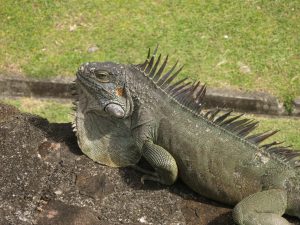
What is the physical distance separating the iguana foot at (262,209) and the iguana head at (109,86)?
3.28 feet

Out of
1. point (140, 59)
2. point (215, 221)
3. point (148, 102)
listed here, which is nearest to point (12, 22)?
point (140, 59)

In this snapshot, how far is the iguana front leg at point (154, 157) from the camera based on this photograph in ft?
11.6

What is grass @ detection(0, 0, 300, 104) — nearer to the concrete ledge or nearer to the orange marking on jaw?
the concrete ledge

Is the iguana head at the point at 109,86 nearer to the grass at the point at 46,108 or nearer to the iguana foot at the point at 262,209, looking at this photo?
the iguana foot at the point at 262,209

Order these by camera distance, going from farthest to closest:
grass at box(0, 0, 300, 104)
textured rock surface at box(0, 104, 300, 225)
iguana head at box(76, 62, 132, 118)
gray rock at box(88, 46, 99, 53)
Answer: gray rock at box(88, 46, 99, 53) < grass at box(0, 0, 300, 104) < iguana head at box(76, 62, 132, 118) < textured rock surface at box(0, 104, 300, 225)

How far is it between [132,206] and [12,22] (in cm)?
401

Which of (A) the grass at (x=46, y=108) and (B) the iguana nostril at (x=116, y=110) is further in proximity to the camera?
(A) the grass at (x=46, y=108)

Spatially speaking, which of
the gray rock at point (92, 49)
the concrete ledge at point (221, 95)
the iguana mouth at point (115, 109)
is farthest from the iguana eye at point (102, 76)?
the gray rock at point (92, 49)

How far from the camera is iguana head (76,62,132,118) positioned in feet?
11.9

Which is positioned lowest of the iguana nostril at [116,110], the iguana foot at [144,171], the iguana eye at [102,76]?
the iguana foot at [144,171]

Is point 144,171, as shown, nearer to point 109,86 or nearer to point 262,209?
point 109,86

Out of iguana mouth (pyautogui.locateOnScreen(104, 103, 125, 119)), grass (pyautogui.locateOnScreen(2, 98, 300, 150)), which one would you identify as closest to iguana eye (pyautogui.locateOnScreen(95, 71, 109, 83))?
iguana mouth (pyautogui.locateOnScreen(104, 103, 125, 119))

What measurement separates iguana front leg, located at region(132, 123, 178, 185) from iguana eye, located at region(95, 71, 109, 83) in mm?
384

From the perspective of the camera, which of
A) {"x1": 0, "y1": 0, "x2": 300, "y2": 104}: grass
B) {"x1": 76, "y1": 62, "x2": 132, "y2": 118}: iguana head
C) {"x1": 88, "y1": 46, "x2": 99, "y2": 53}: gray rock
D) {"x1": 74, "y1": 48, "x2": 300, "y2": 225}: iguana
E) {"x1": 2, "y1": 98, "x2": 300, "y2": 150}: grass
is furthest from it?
{"x1": 88, "y1": 46, "x2": 99, "y2": 53}: gray rock
